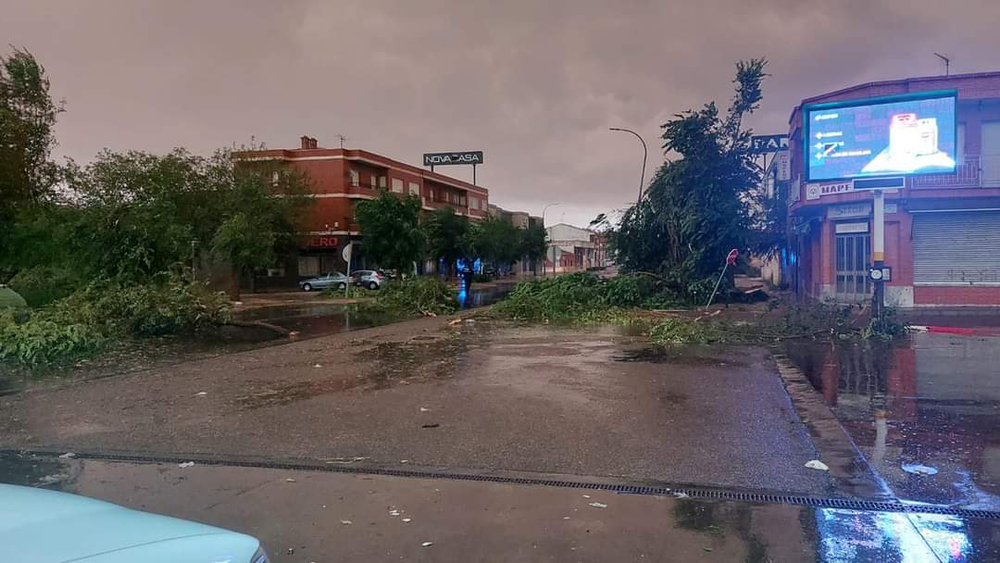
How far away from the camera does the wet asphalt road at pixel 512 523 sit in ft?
13.0

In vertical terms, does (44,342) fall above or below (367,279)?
below

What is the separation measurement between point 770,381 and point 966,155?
1843 centimetres

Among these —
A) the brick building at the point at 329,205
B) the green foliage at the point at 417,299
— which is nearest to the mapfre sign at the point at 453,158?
the brick building at the point at 329,205

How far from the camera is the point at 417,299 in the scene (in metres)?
24.2

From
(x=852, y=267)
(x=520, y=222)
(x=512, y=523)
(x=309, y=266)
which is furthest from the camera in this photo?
(x=520, y=222)

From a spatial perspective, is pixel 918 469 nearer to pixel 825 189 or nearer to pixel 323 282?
pixel 825 189

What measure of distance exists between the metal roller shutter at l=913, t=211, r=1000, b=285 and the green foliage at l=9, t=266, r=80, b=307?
2793 cm

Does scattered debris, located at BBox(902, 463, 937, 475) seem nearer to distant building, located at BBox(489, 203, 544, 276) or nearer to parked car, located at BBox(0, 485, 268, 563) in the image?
parked car, located at BBox(0, 485, 268, 563)

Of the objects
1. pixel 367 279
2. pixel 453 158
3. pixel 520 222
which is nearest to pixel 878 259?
pixel 367 279

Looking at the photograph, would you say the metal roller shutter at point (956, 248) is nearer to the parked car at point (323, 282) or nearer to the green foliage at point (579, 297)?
the green foliage at point (579, 297)

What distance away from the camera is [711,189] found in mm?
26000

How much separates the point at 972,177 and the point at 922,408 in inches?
739

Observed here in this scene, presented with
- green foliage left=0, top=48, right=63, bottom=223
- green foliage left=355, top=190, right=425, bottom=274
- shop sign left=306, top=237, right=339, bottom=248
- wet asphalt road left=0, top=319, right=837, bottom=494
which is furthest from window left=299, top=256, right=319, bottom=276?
wet asphalt road left=0, top=319, right=837, bottom=494

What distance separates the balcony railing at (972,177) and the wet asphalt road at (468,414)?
15.0 m
